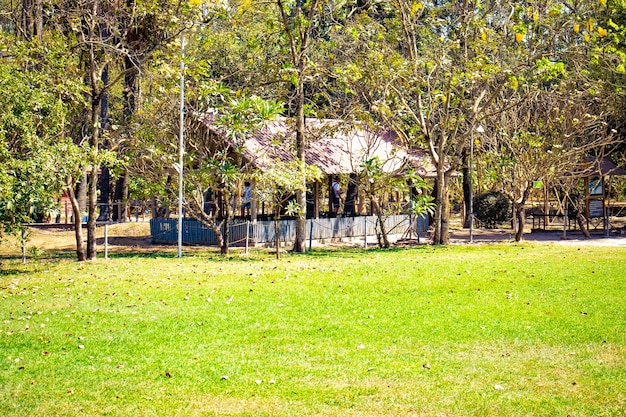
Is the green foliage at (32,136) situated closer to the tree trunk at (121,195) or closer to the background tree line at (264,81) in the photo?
the background tree line at (264,81)

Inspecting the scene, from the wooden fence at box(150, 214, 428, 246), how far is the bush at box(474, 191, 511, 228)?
4.18 m

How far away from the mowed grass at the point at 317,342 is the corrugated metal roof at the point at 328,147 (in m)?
7.80

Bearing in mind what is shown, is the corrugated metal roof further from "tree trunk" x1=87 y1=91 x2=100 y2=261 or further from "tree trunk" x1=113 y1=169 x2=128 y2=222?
"tree trunk" x1=113 y1=169 x2=128 y2=222

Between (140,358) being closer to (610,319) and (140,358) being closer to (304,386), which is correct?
(304,386)

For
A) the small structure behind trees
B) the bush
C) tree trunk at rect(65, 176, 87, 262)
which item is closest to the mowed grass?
tree trunk at rect(65, 176, 87, 262)

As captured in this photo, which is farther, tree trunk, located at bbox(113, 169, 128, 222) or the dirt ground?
tree trunk, located at bbox(113, 169, 128, 222)

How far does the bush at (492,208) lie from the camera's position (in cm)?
3241

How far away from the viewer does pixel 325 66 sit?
2356cm

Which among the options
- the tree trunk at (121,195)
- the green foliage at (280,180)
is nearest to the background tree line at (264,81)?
the green foliage at (280,180)

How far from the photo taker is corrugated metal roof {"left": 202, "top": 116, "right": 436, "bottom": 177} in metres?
22.9

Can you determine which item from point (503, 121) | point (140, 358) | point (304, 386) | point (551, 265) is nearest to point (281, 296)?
point (140, 358)

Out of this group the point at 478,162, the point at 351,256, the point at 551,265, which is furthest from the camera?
the point at 478,162

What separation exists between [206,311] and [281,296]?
1711 millimetres

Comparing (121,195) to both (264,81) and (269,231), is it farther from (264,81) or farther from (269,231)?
(264,81)
